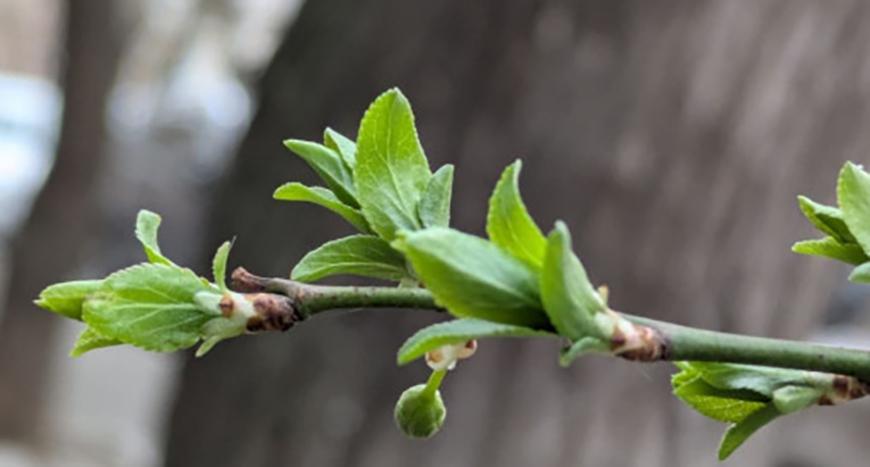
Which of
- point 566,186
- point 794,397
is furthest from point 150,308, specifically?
point 566,186

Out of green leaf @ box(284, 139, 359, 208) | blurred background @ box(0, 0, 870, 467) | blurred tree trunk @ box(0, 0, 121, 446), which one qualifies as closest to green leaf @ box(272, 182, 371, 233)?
green leaf @ box(284, 139, 359, 208)

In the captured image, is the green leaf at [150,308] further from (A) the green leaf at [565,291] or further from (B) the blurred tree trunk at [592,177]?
(B) the blurred tree trunk at [592,177]

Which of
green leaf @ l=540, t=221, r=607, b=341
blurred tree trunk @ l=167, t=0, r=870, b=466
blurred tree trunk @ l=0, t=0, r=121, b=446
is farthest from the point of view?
blurred tree trunk @ l=0, t=0, r=121, b=446

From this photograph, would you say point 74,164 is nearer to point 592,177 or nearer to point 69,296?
point 592,177

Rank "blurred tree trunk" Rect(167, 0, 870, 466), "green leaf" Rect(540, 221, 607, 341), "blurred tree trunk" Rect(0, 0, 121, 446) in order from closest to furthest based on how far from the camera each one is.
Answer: "green leaf" Rect(540, 221, 607, 341) < "blurred tree trunk" Rect(167, 0, 870, 466) < "blurred tree trunk" Rect(0, 0, 121, 446)

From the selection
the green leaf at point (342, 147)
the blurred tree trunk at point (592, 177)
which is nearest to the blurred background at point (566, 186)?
the blurred tree trunk at point (592, 177)

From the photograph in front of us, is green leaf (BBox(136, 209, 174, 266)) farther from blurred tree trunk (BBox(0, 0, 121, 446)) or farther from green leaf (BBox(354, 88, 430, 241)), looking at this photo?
blurred tree trunk (BBox(0, 0, 121, 446))
